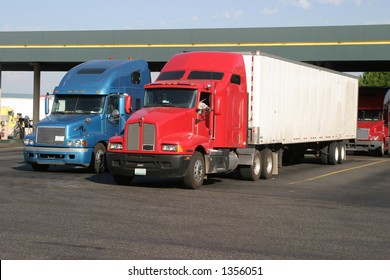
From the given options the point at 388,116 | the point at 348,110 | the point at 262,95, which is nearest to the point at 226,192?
the point at 262,95

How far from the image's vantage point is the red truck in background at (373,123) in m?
34.9

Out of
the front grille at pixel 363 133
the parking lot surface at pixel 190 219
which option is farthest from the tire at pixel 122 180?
the front grille at pixel 363 133

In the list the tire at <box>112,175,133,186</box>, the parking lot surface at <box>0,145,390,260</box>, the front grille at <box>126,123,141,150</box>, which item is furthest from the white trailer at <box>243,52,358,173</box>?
the front grille at <box>126,123,141,150</box>

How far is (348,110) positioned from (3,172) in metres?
15.8

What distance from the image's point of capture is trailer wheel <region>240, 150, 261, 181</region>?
19.0 m

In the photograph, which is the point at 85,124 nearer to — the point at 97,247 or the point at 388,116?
the point at 97,247

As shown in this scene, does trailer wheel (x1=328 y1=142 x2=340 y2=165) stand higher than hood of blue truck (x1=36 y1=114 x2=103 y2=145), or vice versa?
hood of blue truck (x1=36 y1=114 x2=103 y2=145)

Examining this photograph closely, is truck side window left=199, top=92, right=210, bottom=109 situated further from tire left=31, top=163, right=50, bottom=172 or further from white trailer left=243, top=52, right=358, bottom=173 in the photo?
tire left=31, top=163, right=50, bottom=172

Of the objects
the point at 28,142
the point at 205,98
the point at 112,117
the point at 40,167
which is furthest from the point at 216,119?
the point at 40,167

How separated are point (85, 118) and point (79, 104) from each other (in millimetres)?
747

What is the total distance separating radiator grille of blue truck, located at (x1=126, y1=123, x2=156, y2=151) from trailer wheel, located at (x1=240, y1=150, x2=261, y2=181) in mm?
4103

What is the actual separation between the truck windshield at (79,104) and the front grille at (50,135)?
112 centimetres

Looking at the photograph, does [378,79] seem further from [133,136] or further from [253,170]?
[133,136]

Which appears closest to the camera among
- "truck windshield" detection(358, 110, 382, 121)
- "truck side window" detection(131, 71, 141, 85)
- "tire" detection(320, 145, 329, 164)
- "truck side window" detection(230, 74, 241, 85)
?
"truck side window" detection(230, 74, 241, 85)
